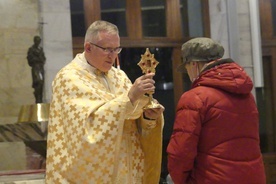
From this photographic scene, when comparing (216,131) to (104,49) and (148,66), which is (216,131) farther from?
(104,49)

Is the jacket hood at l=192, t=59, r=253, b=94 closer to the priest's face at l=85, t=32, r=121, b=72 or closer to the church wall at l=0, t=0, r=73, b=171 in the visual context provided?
the priest's face at l=85, t=32, r=121, b=72

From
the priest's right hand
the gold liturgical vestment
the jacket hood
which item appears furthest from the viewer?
the jacket hood

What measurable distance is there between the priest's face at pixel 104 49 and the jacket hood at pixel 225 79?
49 centimetres

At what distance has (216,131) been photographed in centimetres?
305

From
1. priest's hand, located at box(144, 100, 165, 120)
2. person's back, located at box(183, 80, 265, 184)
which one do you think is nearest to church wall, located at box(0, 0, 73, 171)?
priest's hand, located at box(144, 100, 165, 120)

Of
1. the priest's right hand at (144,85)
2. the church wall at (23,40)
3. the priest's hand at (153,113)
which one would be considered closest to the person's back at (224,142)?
the priest's hand at (153,113)

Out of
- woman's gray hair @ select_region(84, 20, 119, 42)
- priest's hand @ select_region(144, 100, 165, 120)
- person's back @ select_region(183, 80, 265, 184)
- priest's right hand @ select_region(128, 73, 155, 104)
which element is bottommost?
person's back @ select_region(183, 80, 265, 184)

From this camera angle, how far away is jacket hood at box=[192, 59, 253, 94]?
3092 mm

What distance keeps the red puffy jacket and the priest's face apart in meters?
0.45

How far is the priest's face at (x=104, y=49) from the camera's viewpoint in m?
3.11

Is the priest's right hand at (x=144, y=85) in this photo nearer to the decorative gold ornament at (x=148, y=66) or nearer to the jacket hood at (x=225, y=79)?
the decorative gold ornament at (x=148, y=66)

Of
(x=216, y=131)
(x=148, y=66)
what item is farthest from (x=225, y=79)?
(x=148, y=66)

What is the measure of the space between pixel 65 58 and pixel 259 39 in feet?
9.62

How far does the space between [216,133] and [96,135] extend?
2.09 ft
